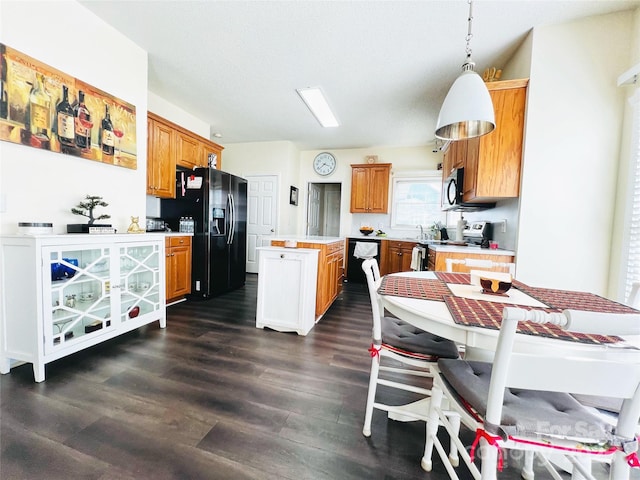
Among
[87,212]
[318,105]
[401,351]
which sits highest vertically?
[318,105]

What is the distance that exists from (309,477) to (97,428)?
113cm

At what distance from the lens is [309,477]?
1.12 metres

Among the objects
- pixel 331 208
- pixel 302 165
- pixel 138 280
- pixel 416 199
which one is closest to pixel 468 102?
pixel 138 280

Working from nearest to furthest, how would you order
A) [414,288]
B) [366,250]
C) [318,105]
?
[414,288], [318,105], [366,250]

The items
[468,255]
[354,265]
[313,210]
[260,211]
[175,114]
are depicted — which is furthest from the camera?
[313,210]

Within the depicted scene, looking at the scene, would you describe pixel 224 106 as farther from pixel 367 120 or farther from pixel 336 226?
pixel 336 226

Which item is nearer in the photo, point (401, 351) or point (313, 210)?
point (401, 351)

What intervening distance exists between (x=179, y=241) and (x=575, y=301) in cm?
376

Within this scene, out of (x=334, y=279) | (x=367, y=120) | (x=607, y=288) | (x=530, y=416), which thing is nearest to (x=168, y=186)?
(x=334, y=279)

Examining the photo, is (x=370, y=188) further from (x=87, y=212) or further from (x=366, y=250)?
(x=87, y=212)

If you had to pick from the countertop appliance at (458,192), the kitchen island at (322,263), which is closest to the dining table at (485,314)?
the kitchen island at (322,263)

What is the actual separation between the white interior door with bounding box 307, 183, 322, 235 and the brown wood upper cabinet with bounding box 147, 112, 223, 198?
8.80ft

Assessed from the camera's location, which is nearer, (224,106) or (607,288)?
(607,288)

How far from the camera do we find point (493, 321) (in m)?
0.90
